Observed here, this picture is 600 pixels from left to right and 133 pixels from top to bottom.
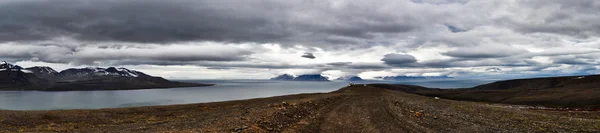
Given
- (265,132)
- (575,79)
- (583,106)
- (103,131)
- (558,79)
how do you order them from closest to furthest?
(265,132) < (103,131) < (583,106) < (575,79) < (558,79)

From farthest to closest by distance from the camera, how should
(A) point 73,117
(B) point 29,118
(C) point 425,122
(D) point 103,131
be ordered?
(A) point 73,117, (B) point 29,118, (C) point 425,122, (D) point 103,131

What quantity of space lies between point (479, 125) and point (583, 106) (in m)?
55.2

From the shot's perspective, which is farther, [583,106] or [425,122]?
[583,106]

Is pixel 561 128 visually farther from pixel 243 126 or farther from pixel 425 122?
pixel 243 126

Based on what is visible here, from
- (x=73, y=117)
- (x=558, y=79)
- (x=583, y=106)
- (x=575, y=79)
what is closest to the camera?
(x=73, y=117)

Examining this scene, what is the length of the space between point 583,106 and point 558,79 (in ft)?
458

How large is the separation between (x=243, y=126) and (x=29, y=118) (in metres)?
20.0

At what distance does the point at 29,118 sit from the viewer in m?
28.0

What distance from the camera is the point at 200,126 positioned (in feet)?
70.9

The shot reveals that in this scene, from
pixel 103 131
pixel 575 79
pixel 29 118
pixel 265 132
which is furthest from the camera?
pixel 575 79

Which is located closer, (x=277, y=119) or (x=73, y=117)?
(x=277, y=119)

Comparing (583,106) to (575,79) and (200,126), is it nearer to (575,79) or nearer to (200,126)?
(200,126)

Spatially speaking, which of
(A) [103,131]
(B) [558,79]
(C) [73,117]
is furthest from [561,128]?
(B) [558,79]

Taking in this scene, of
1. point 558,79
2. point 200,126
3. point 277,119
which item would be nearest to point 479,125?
point 277,119
